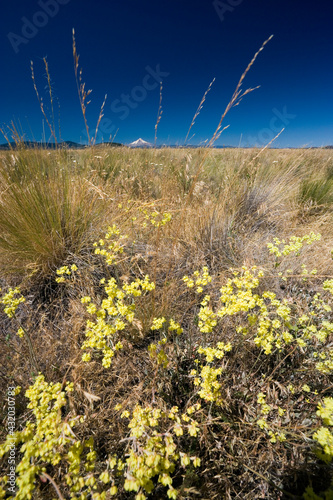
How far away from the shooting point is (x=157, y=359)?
116 cm

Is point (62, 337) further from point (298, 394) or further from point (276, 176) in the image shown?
point (276, 176)

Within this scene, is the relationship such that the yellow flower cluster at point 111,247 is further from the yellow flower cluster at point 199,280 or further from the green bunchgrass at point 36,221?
the green bunchgrass at point 36,221

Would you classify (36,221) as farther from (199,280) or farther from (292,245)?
(292,245)

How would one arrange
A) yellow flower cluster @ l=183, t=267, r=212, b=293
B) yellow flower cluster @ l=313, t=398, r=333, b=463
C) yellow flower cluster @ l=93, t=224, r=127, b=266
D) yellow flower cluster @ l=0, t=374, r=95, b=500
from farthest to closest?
yellow flower cluster @ l=93, t=224, r=127, b=266 < yellow flower cluster @ l=183, t=267, r=212, b=293 < yellow flower cluster @ l=313, t=398, r=333, b=463 < yellow flower cluster @ l=0, t=374, r=95, b=500

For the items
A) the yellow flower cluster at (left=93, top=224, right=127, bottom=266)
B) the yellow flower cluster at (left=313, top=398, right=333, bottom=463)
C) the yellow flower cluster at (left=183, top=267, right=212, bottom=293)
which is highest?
the yellow flower cluster at (left=93, top=224, right=127, bottom=266)

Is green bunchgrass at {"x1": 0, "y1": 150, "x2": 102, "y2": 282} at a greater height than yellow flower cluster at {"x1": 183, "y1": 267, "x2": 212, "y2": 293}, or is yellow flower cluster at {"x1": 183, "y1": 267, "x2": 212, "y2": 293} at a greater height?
green bunchgrass at {"x1": 0, "y1": 150, "x2": 102, "y2": 282}

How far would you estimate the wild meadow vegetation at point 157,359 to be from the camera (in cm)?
88

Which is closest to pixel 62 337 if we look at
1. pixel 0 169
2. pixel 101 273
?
pixel 101 273

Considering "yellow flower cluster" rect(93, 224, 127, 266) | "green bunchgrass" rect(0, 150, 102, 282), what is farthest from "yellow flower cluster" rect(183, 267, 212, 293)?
"green bunchgrass" rect(0, 150, 102, 282)

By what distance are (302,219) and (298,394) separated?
2674 mm

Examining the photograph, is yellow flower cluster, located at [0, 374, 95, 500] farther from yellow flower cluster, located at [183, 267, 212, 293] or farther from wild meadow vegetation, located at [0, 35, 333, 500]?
yellow flower cluster, located at [183, 267, 212, 293]

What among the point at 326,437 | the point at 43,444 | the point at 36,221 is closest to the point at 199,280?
the point at 326,437

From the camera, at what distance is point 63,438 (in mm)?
757

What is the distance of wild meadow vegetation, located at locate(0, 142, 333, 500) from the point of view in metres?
0.88
